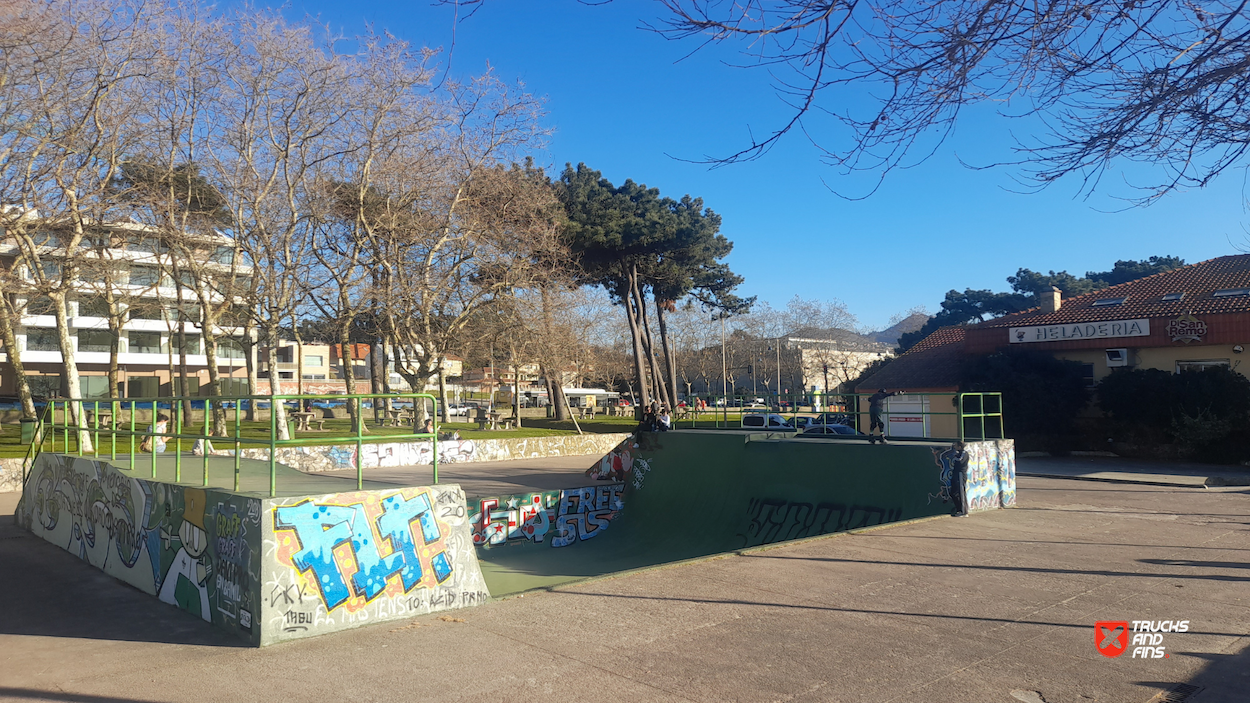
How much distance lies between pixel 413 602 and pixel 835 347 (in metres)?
66.0

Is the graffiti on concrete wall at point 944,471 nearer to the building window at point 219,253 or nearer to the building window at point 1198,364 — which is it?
the building window at point 1198,364

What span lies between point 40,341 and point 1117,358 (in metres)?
67.5

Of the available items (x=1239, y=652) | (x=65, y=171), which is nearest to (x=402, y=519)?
(x=1239, y=652)

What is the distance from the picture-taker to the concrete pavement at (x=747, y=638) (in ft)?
16.6

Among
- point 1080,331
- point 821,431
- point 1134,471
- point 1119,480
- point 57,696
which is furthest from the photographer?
point 1080,331

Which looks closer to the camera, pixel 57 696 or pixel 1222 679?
pixel 1222 679

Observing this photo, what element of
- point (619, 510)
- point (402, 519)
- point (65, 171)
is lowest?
point (619, 510)

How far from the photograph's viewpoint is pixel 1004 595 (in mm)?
7289

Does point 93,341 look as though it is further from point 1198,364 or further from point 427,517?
point 1198,364

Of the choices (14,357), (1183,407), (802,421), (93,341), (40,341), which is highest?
(93,341)

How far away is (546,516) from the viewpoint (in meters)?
16.5

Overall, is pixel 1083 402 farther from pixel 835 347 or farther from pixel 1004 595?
pixel 835 347

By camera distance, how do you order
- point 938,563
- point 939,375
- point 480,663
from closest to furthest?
1. point 480,663
2. point 938,563
3. point 939,375

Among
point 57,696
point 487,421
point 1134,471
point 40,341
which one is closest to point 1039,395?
point 1134,471
